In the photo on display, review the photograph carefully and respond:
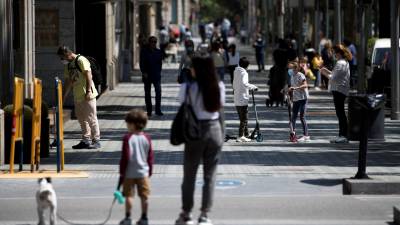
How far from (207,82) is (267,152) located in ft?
28.3

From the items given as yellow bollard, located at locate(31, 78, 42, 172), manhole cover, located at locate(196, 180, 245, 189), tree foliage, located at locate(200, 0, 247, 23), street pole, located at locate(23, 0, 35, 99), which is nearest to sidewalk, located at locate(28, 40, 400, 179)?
manhole cover, located at locate(196, 180, 245, 189)

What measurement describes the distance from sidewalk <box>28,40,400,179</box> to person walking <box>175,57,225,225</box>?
4942 millimetres

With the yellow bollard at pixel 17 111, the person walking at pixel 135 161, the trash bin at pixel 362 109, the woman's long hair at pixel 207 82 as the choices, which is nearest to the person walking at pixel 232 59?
the yellow bollard at pixel 17 111

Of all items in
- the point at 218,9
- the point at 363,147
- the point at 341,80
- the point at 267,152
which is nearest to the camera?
the point at 363,147

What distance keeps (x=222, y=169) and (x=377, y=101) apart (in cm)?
289

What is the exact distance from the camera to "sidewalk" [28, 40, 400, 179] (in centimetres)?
1855

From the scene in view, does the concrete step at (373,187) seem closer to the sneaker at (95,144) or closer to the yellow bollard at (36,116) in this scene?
the yellow bollard at (36,116)

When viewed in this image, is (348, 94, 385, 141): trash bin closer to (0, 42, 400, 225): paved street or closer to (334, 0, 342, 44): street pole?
(0, 42, 400, 225): paved street

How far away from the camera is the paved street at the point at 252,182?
14.3m

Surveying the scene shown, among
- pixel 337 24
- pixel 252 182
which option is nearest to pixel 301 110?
pixel 252 182

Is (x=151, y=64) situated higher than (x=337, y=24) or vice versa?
(x=337, y=24)

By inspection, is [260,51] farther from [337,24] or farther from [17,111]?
[17,111]

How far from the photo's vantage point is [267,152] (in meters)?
21.4

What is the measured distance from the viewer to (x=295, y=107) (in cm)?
2356
